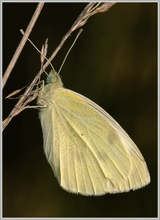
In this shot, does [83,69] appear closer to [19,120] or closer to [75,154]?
[19,120]

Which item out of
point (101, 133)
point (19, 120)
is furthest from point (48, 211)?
point (101, 133)

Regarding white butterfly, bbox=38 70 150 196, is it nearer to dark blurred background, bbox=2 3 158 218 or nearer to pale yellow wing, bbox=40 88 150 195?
pale yellow wing, bbox=40 88 150 195

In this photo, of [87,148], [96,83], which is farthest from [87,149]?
[96,83]

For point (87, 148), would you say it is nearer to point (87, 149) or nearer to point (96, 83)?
point (87, 149)

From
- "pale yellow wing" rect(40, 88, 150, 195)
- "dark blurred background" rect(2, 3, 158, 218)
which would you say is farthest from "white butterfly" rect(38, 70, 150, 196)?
"dark blurred background" rect(2, 3, 158, 218)

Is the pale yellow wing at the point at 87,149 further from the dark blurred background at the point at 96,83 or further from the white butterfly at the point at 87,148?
the dark blurred background at the point at 96,83

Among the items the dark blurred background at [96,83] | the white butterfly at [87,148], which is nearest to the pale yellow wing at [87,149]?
the white butterfly at [87,148]
